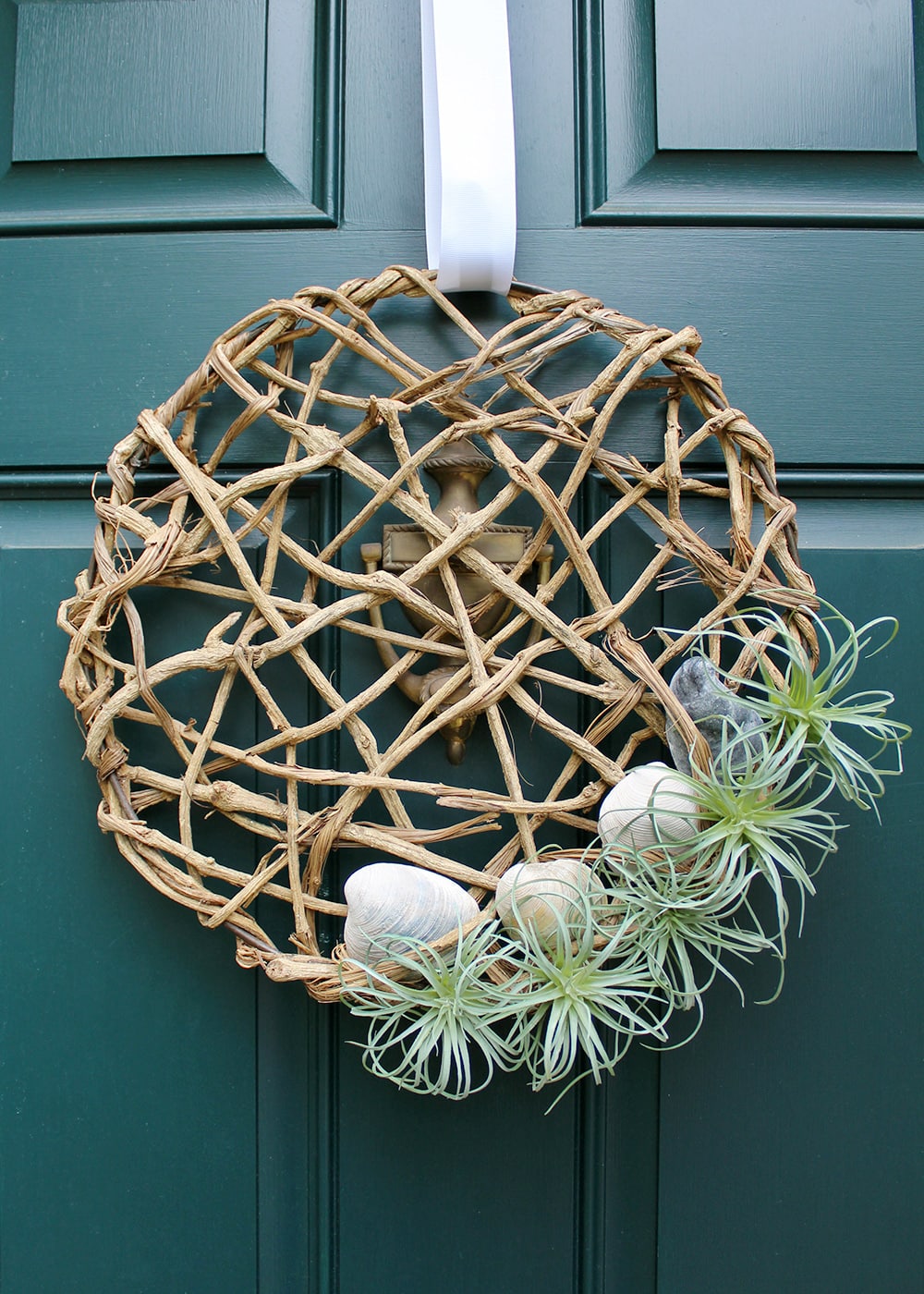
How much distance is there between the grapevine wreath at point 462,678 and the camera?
393 millimetres

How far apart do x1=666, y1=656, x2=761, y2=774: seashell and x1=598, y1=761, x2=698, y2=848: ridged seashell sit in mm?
17

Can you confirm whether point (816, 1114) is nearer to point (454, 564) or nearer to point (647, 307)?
point (454, 564)

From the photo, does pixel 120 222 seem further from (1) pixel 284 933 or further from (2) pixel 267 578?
(1) pixel 284 933

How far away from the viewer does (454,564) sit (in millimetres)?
451

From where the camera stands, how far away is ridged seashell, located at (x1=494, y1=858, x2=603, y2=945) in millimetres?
391

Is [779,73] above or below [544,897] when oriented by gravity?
above

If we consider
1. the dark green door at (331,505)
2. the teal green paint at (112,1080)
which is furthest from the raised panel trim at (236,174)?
the teal green paint at (112,1080)

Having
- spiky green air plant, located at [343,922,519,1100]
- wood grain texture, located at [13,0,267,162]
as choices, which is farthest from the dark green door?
spiky green air plant, located at [343,922,519,1100]

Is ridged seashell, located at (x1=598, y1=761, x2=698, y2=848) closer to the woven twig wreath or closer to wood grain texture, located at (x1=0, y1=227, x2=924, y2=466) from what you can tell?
the woven twig wreath

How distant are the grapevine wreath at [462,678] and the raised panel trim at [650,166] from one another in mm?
106

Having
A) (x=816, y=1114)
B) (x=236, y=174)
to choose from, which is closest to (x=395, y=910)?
(x=816, y=1114)

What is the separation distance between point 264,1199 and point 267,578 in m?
0.37

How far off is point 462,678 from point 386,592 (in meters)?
0.06

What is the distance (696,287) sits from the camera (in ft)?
1.68
